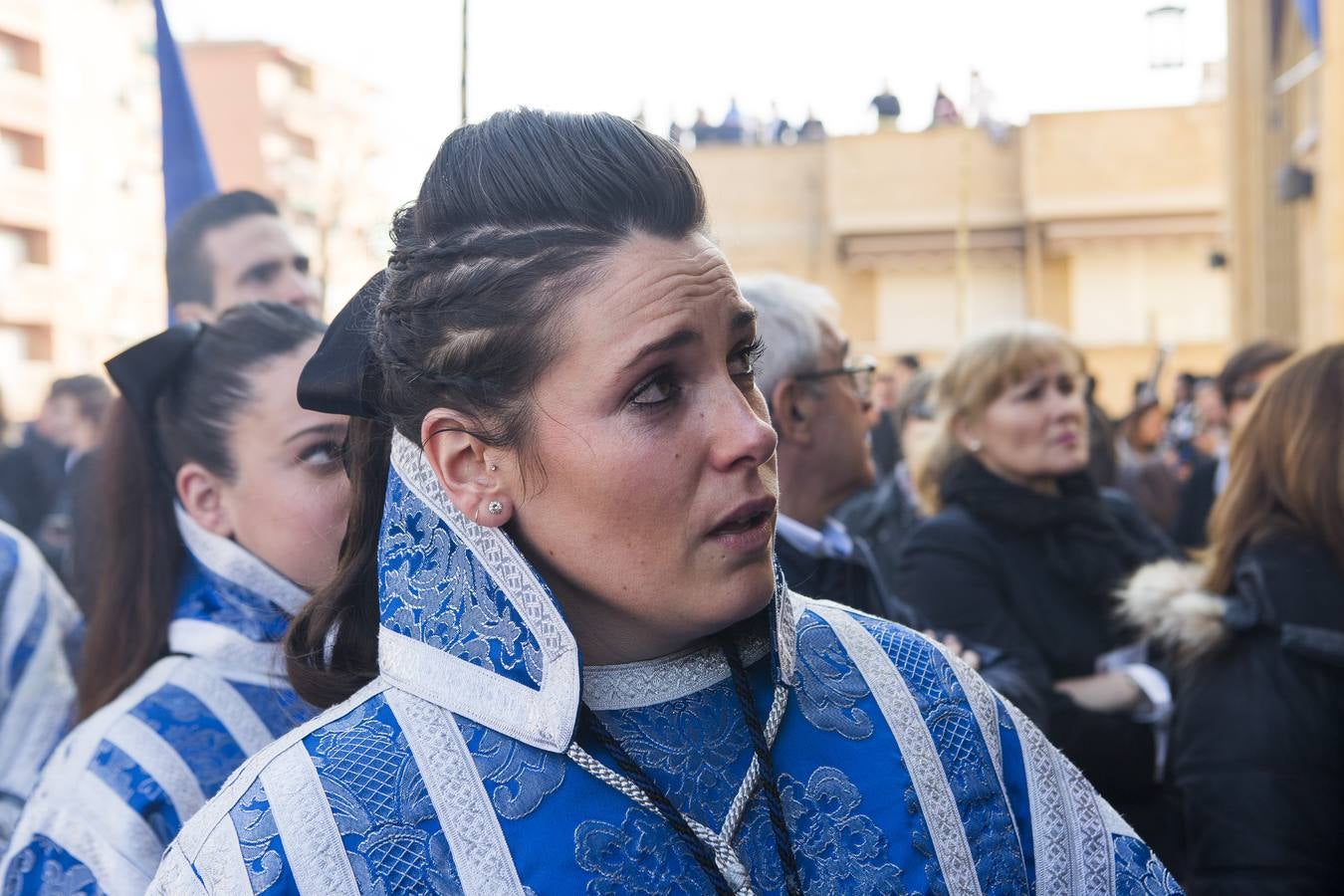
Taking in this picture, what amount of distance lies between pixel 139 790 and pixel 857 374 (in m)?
1.78

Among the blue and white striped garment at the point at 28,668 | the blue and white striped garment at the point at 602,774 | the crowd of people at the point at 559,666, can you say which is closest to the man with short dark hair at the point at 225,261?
the blue and white striped garment at the point at 28,668

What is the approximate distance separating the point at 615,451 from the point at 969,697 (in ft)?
1.77

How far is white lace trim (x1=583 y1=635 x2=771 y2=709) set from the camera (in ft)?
5.43

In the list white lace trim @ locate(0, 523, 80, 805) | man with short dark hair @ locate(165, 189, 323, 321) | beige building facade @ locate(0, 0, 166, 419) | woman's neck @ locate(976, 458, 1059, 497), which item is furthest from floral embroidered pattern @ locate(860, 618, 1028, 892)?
beige building facade @ locate(0, 0, 166, 419)

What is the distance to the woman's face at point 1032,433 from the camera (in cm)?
396

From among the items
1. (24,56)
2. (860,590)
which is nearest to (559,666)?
(860,590)

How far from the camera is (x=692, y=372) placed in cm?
163

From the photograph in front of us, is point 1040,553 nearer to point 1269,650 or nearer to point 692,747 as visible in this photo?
point 1269,650

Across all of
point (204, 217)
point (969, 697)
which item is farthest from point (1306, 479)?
point (204, 217)

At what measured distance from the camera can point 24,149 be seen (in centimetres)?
3625

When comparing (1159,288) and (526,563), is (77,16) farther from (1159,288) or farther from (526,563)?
(526,563)

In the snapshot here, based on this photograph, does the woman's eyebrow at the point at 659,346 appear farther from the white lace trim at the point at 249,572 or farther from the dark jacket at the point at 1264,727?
the dark jacket at the point at 1264,727

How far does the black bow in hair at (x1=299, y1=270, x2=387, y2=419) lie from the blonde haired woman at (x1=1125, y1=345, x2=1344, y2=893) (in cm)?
201

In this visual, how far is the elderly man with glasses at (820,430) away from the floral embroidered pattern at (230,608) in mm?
1055
